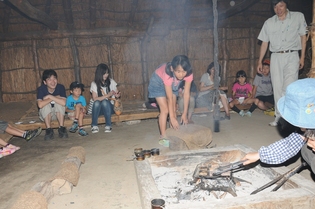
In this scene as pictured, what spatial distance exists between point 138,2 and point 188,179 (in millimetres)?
5301

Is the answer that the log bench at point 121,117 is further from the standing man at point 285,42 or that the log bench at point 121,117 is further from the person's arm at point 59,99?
the standing man at point 285,42

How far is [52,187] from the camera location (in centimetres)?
317

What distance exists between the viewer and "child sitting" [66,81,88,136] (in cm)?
570

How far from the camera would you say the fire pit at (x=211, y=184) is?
7.79 ft

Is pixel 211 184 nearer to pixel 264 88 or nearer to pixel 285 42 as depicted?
pixel 285 42

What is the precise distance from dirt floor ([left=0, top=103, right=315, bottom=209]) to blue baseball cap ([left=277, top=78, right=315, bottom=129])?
1736 millimetres

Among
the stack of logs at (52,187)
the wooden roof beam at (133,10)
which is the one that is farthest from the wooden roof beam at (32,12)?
the stack of logs at (52,187)

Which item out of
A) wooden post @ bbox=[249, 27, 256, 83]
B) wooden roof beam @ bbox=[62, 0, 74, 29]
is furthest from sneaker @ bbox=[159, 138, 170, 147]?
wooden post @ bbox=[249, 27, 256, 83]

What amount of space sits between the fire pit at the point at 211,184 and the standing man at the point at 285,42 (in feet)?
6.58

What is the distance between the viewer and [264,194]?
245 cm

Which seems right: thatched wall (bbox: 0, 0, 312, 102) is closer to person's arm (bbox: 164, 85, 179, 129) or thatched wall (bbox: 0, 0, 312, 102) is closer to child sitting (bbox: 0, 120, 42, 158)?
child sitting (bbox: 0, 120, 42, 158)

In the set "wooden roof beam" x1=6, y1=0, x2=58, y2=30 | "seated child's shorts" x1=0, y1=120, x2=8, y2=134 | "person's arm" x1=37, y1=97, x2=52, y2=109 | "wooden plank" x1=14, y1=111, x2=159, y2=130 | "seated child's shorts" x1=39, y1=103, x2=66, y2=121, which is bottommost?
"wooden plank" x1=14, y1=111, x2=159, y2=130

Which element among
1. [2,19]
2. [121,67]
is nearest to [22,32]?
[2,19]

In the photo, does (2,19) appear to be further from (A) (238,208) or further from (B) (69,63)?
(A) (238,208)
